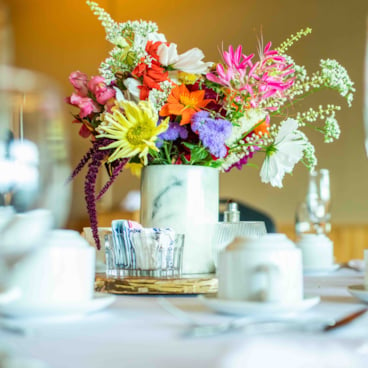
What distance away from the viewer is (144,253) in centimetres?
100

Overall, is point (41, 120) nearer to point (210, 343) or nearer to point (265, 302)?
point (210, 343)

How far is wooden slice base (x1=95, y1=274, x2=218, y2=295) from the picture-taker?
92 centimetres

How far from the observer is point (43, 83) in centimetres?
44

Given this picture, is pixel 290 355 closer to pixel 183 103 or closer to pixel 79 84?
pixel 183 103

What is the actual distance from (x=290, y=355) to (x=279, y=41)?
3.48m

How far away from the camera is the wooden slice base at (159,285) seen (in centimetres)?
92

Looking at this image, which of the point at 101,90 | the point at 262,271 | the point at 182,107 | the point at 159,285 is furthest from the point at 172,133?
the point at 262,271

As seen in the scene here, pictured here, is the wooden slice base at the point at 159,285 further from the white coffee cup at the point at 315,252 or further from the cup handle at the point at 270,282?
the white coffee cup at the point at 315,252

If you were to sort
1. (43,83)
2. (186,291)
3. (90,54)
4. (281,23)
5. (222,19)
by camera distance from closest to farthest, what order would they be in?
(43,83) < (186,291) < (281,23) < (222,19) < (90,54)

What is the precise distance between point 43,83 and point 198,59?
68 centimetres

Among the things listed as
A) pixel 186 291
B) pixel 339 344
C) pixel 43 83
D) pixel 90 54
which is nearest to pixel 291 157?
pixel 186 291

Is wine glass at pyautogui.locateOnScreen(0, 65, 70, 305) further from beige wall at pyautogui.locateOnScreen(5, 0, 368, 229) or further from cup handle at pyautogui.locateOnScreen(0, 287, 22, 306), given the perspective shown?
beige wall at pyautogui.locateOnScreen(5, 0, 368, 229)

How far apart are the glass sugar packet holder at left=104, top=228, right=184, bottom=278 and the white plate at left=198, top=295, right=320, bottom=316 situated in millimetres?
312

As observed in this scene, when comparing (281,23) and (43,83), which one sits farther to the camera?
(281,23)
